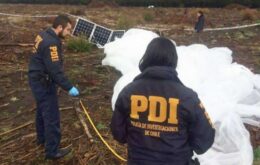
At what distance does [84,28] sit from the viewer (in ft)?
36.8

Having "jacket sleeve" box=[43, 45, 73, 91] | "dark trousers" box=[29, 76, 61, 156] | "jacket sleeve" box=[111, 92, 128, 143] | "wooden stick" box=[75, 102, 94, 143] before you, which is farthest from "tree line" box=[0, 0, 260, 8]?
"jacket sleeve" box=[111, 92, 128, 143]

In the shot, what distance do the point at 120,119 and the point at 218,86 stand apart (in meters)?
3.69

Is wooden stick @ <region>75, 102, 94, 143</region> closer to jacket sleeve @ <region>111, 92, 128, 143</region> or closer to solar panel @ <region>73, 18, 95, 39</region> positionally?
jacket sleeve @ <region>111, 92, 128, 143</region>

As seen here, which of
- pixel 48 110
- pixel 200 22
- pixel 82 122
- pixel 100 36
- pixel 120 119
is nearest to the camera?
pixel 120 119

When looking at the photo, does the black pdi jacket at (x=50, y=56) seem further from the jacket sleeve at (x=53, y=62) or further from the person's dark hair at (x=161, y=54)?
the person's dark hair at (x=161, y=54)

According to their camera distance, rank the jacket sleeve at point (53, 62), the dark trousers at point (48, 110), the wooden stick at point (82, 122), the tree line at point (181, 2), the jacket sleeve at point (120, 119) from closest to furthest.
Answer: the jacket sleeve at point (120, 119) → the jacket sleeve at point (53, 62) → the dark trousers at point (48, 110) → the wooden stick at point (82, 122) → the tree line at point (181, 2)

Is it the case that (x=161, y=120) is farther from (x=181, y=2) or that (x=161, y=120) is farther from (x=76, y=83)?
(x=181, y=2)

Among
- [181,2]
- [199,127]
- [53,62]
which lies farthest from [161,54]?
[181,2]

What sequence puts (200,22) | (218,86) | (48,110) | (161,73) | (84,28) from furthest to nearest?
(200,22) → (84,28) → (218,86) → (48,110) → (161,73)

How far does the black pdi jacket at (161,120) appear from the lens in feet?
9.80

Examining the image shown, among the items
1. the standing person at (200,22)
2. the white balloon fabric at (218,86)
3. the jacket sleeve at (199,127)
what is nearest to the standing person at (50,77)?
the white balloon fabric at (218,86)

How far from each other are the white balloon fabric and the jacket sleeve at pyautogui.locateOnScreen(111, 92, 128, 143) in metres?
2.05

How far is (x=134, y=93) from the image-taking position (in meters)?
3.04

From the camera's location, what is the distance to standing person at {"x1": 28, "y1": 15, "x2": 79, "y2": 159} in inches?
187
